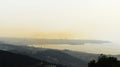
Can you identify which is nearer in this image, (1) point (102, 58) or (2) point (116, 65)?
(2) point (116, 65)
